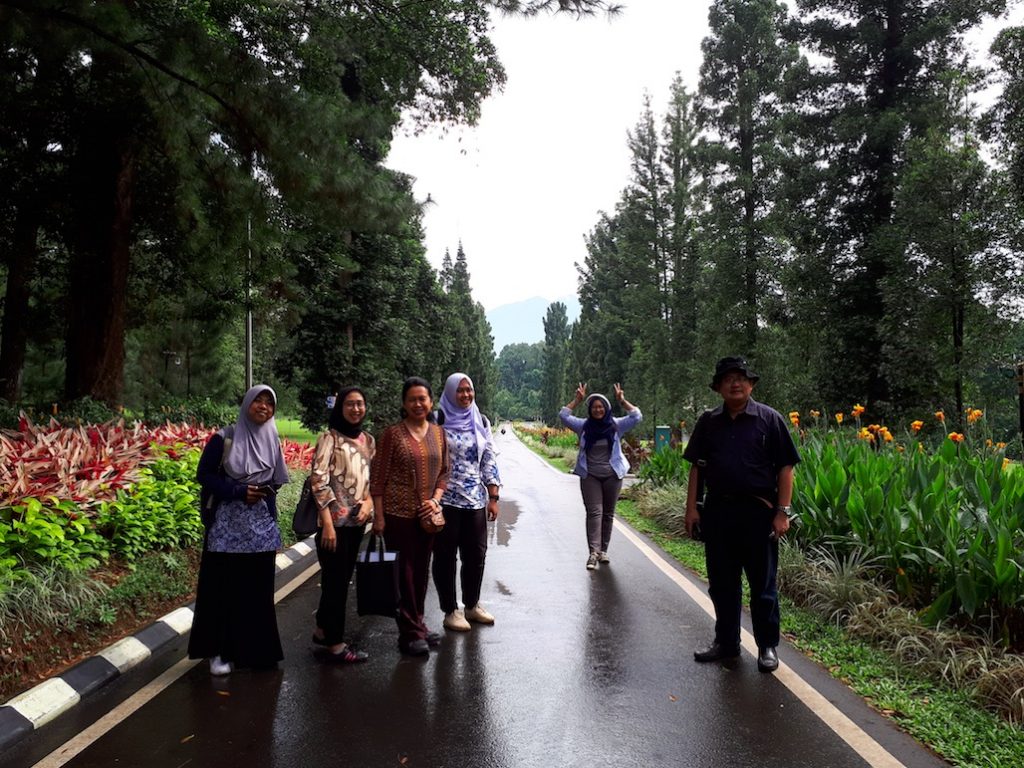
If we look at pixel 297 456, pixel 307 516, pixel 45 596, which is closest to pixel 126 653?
pixel 45 596

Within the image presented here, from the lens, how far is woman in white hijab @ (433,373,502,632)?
536cm

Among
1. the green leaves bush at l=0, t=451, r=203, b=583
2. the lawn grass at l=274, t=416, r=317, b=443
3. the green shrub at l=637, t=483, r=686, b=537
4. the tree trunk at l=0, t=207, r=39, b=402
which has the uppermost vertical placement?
the tree trunk at l=0, t=207, r=39, b=402

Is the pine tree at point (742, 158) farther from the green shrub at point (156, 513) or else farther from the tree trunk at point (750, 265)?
the green shrub at point (156, 513)

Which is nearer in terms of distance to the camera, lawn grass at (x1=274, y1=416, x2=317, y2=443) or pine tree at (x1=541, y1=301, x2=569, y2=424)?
lawn grass at (x1=274, y1=416, x2=317, y2=443)

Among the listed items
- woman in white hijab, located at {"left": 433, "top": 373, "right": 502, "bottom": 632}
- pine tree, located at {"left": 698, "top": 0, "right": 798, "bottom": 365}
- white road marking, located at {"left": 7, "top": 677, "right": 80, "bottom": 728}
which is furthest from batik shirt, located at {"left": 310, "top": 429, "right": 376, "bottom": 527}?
pine tree, located at {"left": 698, "top": 0, "right": 798, "bottom": 365}

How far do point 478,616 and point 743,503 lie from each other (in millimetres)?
2204

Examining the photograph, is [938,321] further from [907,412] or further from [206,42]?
[206,42]

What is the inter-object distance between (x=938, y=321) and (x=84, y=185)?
680 inches

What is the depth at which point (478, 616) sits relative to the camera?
5.59m

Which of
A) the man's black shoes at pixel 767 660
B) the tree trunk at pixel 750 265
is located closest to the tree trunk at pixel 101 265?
the man's black shoes at pixel 767 660

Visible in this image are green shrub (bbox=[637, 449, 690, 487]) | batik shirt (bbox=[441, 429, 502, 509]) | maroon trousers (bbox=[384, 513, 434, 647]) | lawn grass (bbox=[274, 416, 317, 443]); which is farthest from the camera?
lawn grass (bbox=[274, 416, 317, 443])

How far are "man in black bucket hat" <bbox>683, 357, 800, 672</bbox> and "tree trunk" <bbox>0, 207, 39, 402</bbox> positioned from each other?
1291cm

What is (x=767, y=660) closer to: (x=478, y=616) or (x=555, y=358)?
(x=478, y=616)

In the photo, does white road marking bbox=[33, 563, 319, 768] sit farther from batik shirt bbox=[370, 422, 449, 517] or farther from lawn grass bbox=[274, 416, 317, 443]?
lawn grass bbox=[274, 416, 317, 443]
